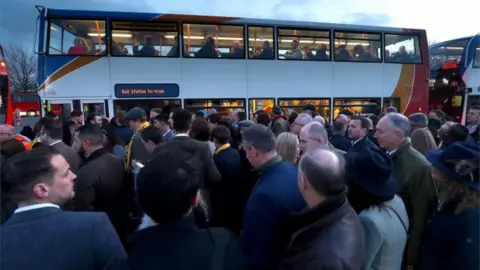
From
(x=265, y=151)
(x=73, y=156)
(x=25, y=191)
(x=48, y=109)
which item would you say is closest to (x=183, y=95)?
(x=48, y=109)

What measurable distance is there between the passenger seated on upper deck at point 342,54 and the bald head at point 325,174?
374 inches

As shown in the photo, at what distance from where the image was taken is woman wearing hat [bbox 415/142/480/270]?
1720mm

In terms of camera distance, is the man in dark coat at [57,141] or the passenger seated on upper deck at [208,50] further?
the passenger seated on upper deck at [208,50]

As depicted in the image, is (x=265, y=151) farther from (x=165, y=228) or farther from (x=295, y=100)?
(x=295, y=100)

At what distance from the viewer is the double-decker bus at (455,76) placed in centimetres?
1261

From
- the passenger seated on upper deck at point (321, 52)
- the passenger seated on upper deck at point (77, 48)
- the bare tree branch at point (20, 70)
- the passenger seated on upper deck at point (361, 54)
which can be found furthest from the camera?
the bare tree branch at point (20, 70)

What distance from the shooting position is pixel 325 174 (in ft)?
5.32

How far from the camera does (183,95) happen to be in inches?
358

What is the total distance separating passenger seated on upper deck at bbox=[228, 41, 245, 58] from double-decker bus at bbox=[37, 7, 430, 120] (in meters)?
0.03

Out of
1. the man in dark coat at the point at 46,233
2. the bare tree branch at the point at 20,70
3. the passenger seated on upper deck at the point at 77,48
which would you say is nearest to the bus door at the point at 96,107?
the passenger seated on upper deck at the point at 77,48

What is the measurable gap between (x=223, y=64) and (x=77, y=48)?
370 centimetres

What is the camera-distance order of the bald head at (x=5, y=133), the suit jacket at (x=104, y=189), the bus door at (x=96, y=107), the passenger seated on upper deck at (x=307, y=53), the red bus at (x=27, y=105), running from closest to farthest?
the suit jacket at (x=104, y=189) < the bald head at (x=5, y=133) < the bus door at (x=96, y=107) < the passenger seated on upper deck at (x=307, y=53) < the red bus at (x=27, y=105)

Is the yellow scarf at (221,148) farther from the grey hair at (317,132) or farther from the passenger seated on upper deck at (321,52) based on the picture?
the passenger seated on upper deck at (321,52)

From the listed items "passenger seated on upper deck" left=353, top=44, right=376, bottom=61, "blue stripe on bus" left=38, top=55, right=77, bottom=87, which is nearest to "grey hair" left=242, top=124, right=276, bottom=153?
"blue stripe on bus" left=38, top=55, right=77, bottom=87
